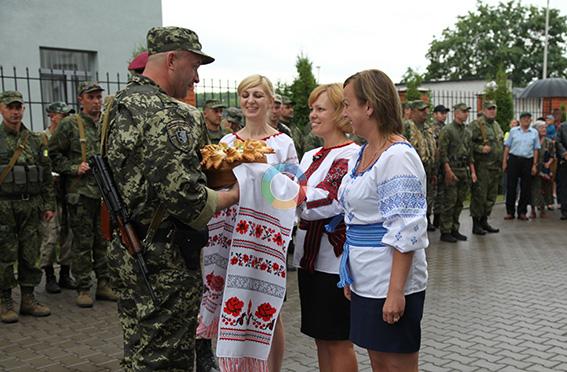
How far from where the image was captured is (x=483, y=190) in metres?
10.6

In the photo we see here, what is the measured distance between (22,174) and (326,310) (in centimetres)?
393

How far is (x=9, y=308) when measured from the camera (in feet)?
19.9

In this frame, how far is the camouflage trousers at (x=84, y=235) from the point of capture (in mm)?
6438

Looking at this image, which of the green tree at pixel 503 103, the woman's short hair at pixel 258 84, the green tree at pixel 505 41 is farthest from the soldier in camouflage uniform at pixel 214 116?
the green tree at pixel 505 41

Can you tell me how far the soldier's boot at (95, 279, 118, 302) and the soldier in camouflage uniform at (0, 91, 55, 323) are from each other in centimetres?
62

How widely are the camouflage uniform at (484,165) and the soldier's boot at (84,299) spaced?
6.90 metres

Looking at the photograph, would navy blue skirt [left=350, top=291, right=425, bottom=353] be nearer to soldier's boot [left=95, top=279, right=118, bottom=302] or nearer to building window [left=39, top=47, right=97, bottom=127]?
soldier's boot [left=95, top=279, right=118, bottom=302]

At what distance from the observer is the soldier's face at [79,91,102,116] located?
6375 millimetres

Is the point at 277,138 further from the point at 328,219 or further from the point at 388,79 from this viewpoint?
the point at 388,79

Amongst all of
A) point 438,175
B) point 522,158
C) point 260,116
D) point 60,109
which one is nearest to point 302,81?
point 438,175

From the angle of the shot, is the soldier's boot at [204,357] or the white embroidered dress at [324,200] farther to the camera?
the soldier's boot at [204,357]

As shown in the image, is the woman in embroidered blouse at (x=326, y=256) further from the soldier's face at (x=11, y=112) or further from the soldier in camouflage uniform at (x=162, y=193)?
the soldier's face at (x=11, y=112)

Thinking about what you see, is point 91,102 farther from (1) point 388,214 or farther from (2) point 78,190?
(1) point 388,214

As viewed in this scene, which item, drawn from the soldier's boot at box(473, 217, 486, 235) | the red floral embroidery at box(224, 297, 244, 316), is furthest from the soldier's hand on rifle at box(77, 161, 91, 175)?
the soldier's boot at box(473, 217, 486, 235)
